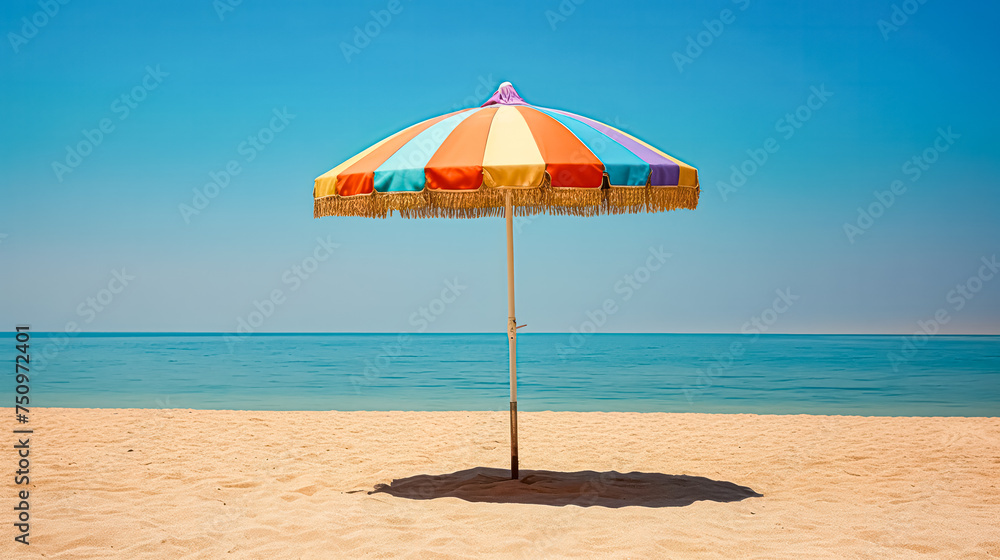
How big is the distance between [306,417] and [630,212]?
665cm

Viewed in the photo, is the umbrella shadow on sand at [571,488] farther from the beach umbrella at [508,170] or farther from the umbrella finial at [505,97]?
the umbrella finial at [505,97]

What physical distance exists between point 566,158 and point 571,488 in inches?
97.5

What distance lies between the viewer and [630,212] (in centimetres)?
502

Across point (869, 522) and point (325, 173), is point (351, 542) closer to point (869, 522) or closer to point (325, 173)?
point (325, 173)

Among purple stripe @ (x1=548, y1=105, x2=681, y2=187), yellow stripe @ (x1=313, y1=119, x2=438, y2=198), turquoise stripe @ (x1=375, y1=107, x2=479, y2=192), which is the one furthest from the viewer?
yellow stripe @ (x1=313, y1=119, x2=438, y2=198)

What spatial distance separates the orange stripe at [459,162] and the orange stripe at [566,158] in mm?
362

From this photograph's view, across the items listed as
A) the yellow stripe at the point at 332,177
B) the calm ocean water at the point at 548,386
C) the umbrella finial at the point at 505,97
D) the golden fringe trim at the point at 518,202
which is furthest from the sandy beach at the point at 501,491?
the calm ocean water at the point at 548,386

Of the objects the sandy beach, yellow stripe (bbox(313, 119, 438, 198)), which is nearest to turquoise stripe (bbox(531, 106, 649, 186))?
yellow stripe (bbox(313, 119, 438, 198))

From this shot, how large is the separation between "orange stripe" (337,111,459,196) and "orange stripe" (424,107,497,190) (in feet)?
1.19

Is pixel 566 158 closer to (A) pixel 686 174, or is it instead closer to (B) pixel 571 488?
(A) pixel 686 174

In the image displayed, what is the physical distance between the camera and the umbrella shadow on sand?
4984mm

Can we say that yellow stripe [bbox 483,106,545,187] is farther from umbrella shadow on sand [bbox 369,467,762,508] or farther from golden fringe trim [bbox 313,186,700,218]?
umbrella shadow on sand [bbox 369,467,762,508]

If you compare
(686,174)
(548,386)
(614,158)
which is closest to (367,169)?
(614,158)

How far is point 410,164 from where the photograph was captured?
14.7ft
